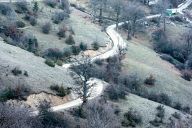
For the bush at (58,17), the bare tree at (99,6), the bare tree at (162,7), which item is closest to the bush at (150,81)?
the bush at (58,17)

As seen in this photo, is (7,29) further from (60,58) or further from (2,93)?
(2,93)

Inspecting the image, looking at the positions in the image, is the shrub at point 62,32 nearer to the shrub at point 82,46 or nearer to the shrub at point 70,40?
the shrub at point 70,40

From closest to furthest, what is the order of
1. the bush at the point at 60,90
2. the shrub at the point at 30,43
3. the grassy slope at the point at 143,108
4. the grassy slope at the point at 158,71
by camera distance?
1. the bush at the point at 60,90
2. the grassy slope at the point at 143,108
3. the shrub at the point at 30,43
4. the grassy slope at the point at 158,71

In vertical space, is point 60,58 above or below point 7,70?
below

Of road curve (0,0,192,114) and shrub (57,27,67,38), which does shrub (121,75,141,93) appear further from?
shrub (57,27,67,38)

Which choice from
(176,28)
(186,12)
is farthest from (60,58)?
(186,12)
